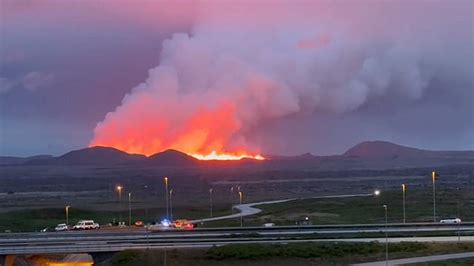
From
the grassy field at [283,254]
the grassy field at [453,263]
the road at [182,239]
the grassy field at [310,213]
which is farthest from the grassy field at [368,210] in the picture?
the grassy field at [453,263]

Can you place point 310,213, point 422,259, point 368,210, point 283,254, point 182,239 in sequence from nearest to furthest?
point 422,259 → point 283,254 → point 182,239 → point 310,213 → point 368,210

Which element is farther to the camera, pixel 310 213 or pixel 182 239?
pixel 310 213

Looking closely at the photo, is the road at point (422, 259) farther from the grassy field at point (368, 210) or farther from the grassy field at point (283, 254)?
the grassy field at point (368, 210)

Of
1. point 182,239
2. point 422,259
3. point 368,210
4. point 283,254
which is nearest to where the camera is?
point 422,259

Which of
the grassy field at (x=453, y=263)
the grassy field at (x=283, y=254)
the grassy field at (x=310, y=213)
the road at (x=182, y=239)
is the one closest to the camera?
the grassy field at (x=453, y=263)

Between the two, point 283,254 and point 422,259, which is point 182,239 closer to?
point 283,254

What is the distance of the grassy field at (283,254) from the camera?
66.1 meters

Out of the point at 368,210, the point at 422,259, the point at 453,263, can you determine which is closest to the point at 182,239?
the point at 422,259

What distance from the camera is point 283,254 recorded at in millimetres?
67438

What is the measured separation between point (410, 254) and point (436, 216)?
47.6 m

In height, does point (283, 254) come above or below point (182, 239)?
below

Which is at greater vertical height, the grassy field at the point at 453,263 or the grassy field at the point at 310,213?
the grassy field at the point at 453,263

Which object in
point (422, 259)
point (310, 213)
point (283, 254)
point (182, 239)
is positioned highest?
point (182, 239)

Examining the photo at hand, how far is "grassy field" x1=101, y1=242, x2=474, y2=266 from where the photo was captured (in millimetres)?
66062
